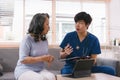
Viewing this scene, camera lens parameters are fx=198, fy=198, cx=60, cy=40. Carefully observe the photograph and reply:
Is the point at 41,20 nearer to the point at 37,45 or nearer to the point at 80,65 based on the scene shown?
the point at 37,45

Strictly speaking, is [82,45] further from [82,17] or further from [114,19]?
[114,19]

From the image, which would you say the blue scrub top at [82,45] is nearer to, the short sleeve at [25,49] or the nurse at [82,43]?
the nurse at [82,43]

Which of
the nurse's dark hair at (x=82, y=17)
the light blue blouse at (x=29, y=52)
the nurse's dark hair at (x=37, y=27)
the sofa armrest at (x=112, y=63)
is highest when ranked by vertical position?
the nurse's dark hair at (x=82, y=17)

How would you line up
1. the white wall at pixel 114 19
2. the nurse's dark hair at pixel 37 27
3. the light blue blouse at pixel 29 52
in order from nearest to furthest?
the light blue blouse at pixel 29 52 < the nurse's dark hair at pixel 37 27 < the white wall at pixel 114 19

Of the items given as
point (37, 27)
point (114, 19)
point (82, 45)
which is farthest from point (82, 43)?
point (114, 19)

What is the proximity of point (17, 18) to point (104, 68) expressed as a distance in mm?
2012

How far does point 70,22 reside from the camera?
393 cm

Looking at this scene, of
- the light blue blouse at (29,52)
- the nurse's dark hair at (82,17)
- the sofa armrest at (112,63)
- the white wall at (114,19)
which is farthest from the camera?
the white wall at (114,19)

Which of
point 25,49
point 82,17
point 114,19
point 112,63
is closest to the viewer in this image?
point 25,49

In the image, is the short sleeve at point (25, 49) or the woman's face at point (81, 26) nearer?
the short sleeve at point (25, 49)

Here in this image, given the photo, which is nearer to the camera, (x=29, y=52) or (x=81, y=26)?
(x=29, y=52)

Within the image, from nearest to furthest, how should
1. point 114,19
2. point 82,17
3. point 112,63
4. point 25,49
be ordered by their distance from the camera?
1. point 25,49
2. point 82,17
3. point 112,63
4. point 114,19

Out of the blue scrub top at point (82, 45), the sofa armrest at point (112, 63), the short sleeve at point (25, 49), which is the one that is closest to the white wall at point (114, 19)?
the sofa armrest at point (112, 63)

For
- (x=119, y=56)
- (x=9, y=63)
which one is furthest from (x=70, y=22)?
(x=9, y=63)
